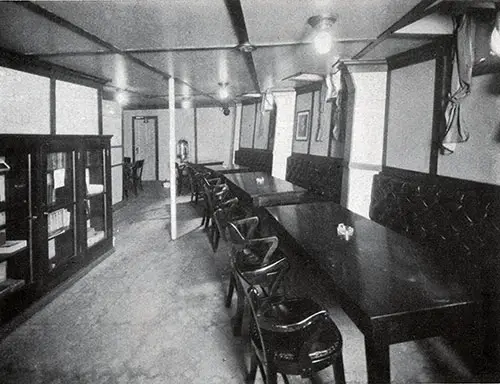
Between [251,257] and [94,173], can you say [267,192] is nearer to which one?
[251,257]

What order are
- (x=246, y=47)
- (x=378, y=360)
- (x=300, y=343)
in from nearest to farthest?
(x=378, y=360) → (x=300, y=343) → (x=246, y=47)

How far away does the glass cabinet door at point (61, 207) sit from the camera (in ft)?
12.3

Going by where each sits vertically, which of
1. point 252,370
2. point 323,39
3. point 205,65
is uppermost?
point 205,65

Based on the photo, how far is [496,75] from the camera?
2.98 metres

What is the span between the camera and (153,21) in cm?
288

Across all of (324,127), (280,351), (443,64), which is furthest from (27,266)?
(324,127)

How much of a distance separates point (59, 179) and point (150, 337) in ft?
7.10

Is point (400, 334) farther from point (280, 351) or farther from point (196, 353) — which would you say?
point (196, 353)

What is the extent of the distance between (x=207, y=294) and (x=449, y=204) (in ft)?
8.59

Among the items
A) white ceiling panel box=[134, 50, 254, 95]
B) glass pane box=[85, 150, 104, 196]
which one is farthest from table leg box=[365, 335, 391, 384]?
glass pane box=[85, 150, 104, 196]

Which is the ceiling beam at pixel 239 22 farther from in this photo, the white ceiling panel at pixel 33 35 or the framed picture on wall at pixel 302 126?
the framed picture on wall at pixel 302 126

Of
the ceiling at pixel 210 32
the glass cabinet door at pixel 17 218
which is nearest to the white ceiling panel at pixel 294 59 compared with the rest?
the ceiling at pixel 210 32

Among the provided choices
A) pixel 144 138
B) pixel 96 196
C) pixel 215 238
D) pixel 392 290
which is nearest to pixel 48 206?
pixel 96 196

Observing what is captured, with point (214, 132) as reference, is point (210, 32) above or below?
above
